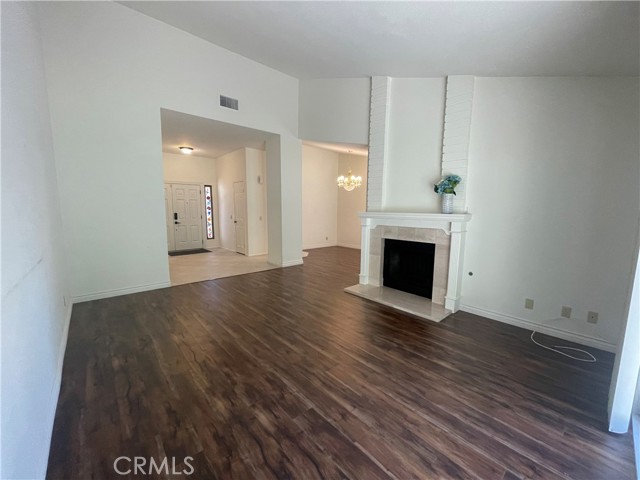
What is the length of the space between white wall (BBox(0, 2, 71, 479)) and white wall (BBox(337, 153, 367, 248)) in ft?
24.2

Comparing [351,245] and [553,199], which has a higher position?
[553,199]

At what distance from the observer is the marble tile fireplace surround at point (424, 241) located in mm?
3672

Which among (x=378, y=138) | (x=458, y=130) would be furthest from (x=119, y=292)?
(x=458, y=130)

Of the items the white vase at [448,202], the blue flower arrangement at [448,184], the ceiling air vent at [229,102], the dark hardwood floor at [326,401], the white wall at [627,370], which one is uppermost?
the ceiling air vent at [229,102]

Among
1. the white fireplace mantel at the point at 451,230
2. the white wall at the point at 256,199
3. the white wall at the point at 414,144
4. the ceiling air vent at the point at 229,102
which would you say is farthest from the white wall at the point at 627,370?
the white wall at the point at 256,199

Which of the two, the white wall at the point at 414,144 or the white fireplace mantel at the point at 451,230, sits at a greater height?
the white wall at the point at 414,144

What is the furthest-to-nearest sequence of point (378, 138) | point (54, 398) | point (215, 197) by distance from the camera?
1. point (215, 197)
2. point (378, 138)
3. point (54, 398)

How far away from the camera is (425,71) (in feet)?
12.7

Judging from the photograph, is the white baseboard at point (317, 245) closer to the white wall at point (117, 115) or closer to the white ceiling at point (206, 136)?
the white ceiling at point (206, 136)

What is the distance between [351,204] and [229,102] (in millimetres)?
5161

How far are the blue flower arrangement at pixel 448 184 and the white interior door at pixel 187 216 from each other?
7.25 m

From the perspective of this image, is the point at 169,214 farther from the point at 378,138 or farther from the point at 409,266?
the point at 409,266

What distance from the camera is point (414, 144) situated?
167 inches

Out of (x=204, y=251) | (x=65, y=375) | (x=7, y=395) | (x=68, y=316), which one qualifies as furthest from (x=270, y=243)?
(x=7, y=395)
